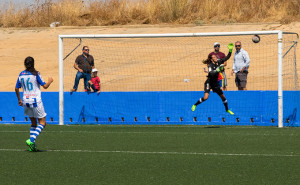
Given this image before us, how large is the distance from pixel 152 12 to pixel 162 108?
19376 mm

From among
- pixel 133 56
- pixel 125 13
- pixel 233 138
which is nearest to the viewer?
pixel 233 138

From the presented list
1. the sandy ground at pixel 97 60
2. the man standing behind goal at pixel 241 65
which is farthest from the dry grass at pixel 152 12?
the man standing behind goal at pixel 241 65

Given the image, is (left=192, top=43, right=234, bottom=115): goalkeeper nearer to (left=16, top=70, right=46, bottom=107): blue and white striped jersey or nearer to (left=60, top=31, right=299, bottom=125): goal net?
(left=60, top=31, right=299, bottom=125): goal net

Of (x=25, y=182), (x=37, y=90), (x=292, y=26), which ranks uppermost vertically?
(x=292, y=26)

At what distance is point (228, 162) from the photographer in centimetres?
1107

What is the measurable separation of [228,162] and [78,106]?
10.7 meters

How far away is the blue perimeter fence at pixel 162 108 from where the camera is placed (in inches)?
759

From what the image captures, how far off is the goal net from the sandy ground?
64 millimetres

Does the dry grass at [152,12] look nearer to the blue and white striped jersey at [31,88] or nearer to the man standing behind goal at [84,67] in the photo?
the man standing behind goal at [84,67]

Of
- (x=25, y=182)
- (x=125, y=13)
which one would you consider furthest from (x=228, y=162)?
(x=125, y=13)

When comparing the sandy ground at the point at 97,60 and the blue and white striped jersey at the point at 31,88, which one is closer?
the blue and white striped jersey at the point at 31,88

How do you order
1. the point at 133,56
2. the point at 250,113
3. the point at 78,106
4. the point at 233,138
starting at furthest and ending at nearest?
the point at 133,56 → the point at 78,106 → the point at 250,113 → the point at 233,138

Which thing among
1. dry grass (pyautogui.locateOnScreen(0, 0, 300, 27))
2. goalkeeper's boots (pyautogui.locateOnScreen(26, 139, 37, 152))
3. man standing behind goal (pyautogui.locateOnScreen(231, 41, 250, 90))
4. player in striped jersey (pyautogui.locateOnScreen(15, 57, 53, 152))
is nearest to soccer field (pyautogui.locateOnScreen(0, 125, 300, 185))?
goalkeeper's boots (pyautogui.locateOnScreen(26, 139, 37, 152))

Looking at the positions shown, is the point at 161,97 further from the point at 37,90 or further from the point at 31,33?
the point at 31,33
